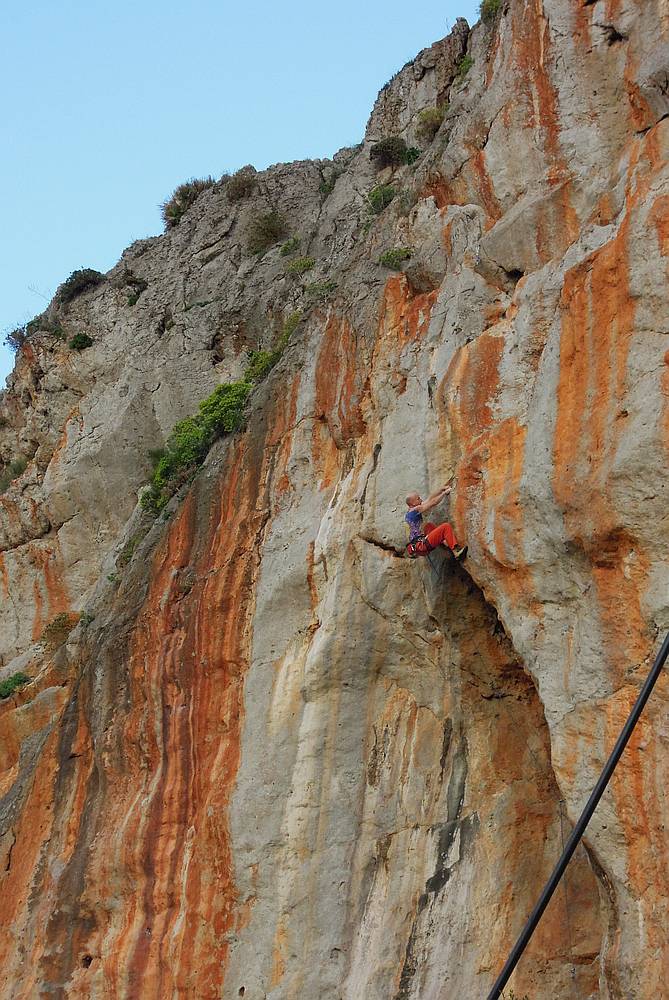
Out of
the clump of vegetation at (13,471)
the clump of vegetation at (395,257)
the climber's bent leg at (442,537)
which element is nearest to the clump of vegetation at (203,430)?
the clump of vegetation at (395,257)

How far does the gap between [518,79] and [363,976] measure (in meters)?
13.8

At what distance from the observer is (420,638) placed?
1474 centimetres

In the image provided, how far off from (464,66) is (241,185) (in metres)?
10.5

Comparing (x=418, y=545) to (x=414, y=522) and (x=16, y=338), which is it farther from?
(x=16, y=338)

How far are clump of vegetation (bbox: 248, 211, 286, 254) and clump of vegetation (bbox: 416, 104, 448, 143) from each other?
614 cm

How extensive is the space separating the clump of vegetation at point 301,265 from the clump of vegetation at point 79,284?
869cm

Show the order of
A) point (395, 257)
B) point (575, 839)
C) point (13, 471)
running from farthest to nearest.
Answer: point (13, 471) < point (395, 257) < point (575, 839)

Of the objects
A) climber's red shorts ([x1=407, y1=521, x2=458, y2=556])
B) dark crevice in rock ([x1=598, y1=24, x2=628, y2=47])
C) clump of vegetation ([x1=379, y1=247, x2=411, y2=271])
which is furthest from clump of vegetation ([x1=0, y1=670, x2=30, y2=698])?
dark crevice in rock ([x1=598, y1=24, x2=628, y2=47])

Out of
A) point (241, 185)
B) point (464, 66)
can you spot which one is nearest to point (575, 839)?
point (464, 66)

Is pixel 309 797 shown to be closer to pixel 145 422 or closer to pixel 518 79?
pixel 518 79

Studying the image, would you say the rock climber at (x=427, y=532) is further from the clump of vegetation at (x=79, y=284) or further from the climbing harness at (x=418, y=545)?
the clump of vegetation at (x=79, y=284)

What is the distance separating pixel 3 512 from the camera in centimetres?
2750

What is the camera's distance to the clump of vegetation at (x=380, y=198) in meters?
23.5

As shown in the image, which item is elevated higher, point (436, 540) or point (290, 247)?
point (290, 247)
